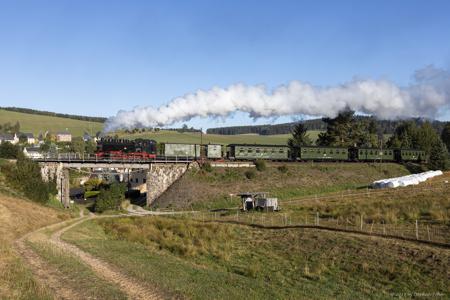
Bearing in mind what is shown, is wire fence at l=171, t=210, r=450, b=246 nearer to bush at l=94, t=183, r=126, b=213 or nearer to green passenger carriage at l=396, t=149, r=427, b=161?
bush at l=94, t=183, r=126, b=213

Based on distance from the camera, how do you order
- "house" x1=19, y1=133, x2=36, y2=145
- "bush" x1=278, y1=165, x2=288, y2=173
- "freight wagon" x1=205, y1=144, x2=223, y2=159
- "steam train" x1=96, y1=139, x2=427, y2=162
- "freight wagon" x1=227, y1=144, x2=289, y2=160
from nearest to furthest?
"steam train" x1=96, y1=139, x2=427, y2=162 → "bush" x1=278, y1=165, x2=288, y2=173 → "freight wagon" x1=205, y1=144, x2=223, y2=159 → "freight wagon" x1=227, y1=144, x2=289, y2=160 → "house" x1=19, y1=133, x2=36, y2=145

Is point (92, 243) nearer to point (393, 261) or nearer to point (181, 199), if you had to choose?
point (393, 261)

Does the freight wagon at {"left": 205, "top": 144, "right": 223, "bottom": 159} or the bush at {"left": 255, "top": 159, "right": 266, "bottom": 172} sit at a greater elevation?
the freight wagon at {"left": 205, "top": 144, "right": 223, "bottom": 159}

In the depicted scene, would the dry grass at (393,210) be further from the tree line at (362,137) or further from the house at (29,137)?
the house at (29,137)

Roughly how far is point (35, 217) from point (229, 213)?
21575 mm

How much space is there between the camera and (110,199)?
57.5 m

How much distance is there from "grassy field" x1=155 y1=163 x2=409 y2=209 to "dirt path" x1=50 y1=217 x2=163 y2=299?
1309 inches

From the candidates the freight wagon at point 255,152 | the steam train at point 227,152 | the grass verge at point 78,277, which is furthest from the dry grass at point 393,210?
the grass verge at point 78,277

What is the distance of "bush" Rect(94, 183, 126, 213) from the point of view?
56.7 metres

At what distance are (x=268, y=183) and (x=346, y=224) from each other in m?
30.8

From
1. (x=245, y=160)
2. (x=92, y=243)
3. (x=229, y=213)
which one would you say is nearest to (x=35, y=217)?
(x=92, y=243)

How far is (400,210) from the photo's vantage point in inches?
1617

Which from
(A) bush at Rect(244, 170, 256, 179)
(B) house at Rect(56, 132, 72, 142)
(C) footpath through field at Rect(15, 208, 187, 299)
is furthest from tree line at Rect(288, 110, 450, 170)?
(B) house at Rect(56, 132, 72, 142)

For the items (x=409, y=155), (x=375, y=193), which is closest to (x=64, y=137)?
(x=409, y=155)
